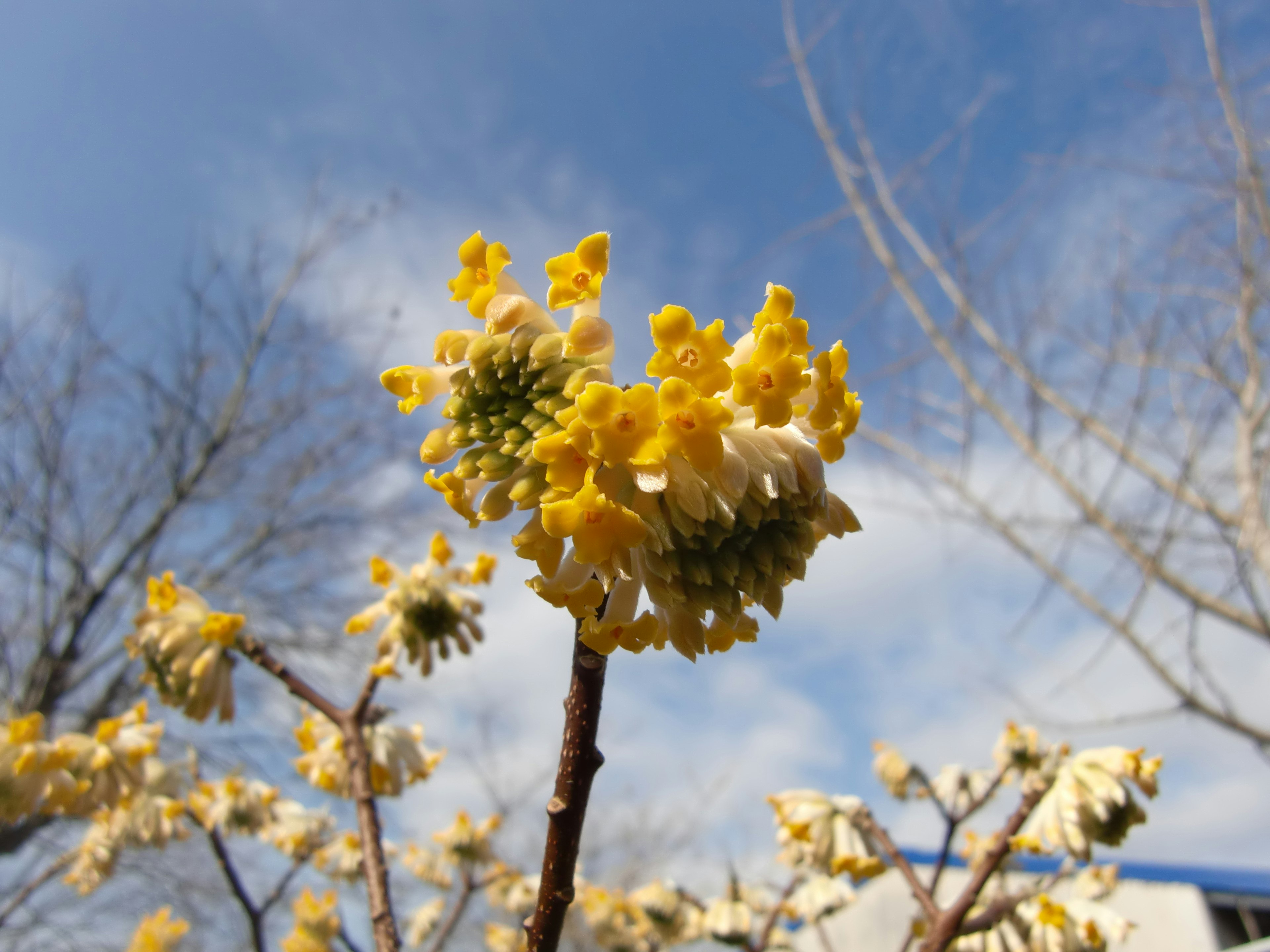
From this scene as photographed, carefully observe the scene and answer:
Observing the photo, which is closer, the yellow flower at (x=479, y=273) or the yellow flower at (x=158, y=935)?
the yellow flower at (x=479, y=273)

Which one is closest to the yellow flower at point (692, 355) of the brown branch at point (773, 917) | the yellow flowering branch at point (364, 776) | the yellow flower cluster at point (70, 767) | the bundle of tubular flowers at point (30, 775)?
the yellow flowering branch at point (364, 776)

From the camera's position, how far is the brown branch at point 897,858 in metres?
2.38

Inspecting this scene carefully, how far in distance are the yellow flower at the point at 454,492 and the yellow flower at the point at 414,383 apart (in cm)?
14

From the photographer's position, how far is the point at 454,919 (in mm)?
3373

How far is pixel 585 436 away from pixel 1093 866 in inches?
159

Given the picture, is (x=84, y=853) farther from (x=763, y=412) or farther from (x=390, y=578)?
(x=763, y=412)

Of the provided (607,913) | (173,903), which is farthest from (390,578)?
(173,903)

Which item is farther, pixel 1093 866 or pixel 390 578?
pixel 1093 866

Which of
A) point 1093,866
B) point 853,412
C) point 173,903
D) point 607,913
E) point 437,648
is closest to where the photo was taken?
point 853,412

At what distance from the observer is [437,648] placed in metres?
2.26

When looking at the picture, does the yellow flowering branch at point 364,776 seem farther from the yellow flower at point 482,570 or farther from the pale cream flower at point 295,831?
the pale cream flower at point 295,831

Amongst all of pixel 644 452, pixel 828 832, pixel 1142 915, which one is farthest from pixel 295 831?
pixel 1142 915

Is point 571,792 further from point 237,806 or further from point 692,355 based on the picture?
point 237,806

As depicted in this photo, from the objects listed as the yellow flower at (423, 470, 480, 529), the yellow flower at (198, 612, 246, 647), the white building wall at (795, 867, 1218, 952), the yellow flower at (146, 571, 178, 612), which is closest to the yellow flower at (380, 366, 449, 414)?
the yellow flower at (423, 470, 480, 529)
